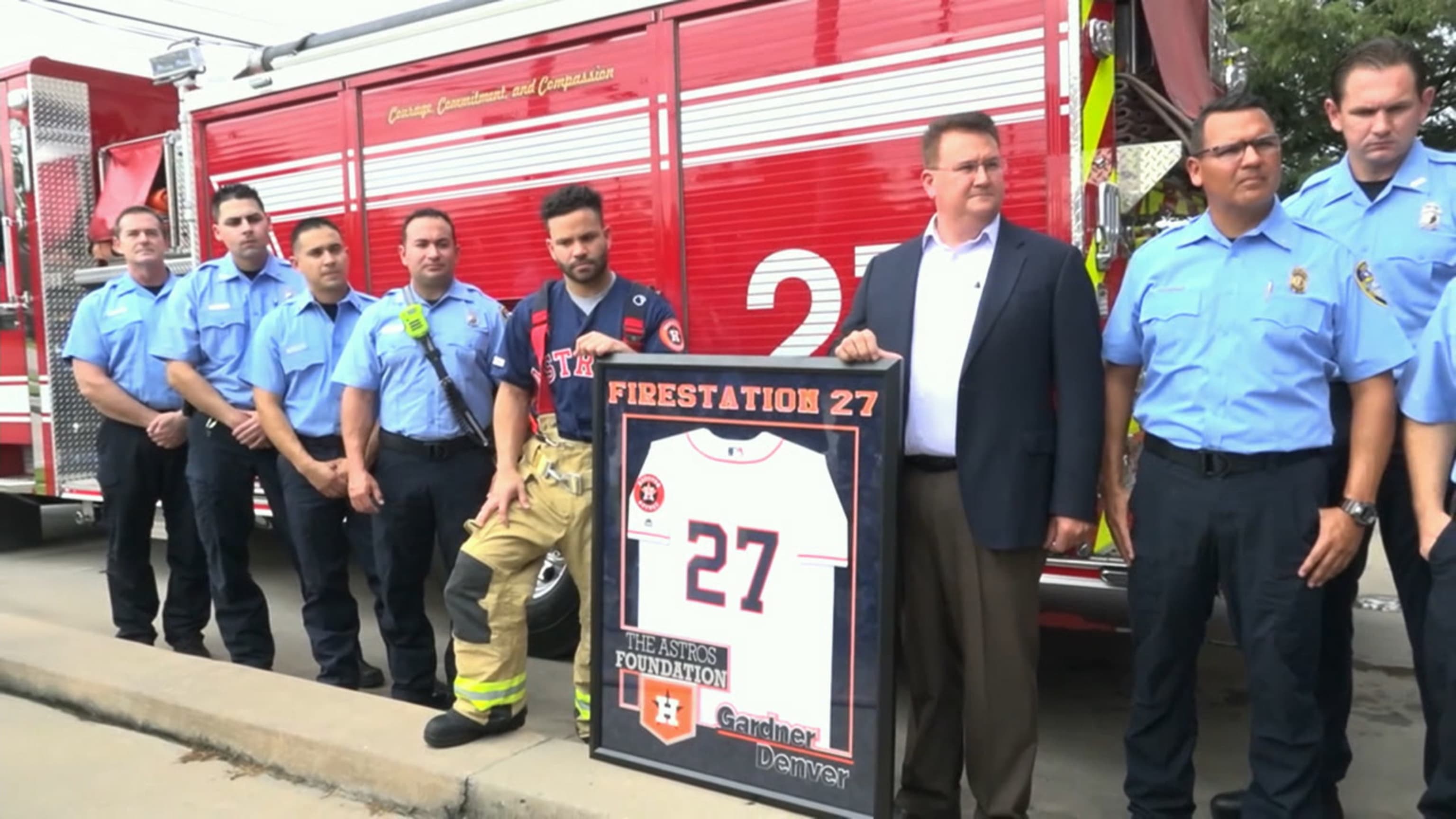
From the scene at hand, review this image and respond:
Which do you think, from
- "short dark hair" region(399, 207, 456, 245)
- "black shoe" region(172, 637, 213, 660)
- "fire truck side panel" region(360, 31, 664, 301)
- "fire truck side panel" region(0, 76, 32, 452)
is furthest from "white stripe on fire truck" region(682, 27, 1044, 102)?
"fire truck side panel" region(0, 76, 32, 452)

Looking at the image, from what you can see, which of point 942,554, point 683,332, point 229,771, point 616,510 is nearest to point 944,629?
point 942,554

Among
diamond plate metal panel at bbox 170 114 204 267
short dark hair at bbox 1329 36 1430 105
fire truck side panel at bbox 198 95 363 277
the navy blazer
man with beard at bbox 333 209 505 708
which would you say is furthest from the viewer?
diamond plate metal panel at bbox 170 114 204 267

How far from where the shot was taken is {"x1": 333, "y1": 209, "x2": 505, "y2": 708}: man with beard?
3.95 metres

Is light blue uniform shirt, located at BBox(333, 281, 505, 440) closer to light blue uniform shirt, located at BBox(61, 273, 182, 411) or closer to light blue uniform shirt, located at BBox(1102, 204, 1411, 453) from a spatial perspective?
→ light blue uniform shirt, located at BBox(61, 273, 182, 411)

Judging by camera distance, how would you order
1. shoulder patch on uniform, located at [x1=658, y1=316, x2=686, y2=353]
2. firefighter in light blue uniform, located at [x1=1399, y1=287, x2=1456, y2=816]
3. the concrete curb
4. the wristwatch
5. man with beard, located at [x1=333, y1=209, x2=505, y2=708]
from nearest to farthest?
1. firefighter in light blue uniform, located at [x1=1399, y1=287, x2=1456, y2=816]
2. the wristwatch
3. the concrete curb
4. shoulder patch on uniform, located at [x1=658, y1=316, x2=686, y2=353]
5. man with beard, located at [x1=333, y1=209, x2=505, y2=708]

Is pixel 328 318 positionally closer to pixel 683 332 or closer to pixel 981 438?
pixel 683 332

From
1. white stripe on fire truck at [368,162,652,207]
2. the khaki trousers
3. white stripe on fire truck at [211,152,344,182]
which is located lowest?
the khaki trousers

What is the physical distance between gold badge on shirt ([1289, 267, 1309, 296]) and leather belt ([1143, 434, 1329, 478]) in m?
0.37

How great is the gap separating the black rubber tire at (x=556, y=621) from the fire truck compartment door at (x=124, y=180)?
3706 mm

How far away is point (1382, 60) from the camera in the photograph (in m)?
2.88

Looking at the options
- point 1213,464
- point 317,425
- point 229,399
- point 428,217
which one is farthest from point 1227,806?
point 229,399

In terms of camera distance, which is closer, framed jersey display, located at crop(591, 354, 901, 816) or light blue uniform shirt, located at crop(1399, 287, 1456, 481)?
light blue uniform shirt, located at crop(1399, 287, 1456, 481)

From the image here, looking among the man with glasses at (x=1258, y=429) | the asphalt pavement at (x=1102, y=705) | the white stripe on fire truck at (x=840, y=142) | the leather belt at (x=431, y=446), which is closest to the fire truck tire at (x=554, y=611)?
the asphalt pavement at (x=1102, y=705)

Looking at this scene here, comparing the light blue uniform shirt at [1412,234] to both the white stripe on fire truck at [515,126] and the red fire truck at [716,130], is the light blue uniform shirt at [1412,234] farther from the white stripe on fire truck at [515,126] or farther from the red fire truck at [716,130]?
the white stripe on fire truck at [515,126]
